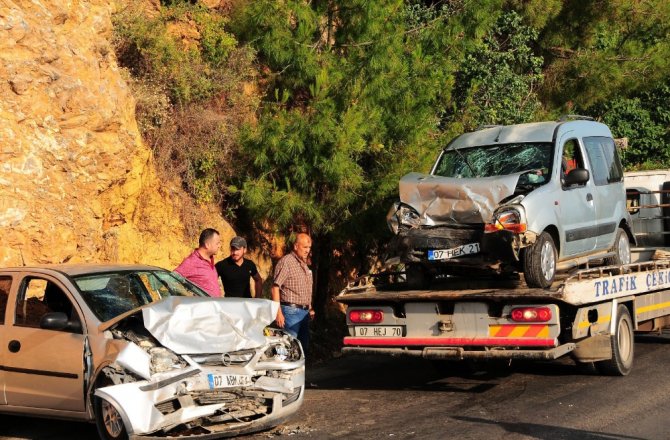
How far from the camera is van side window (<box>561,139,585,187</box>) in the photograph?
1083cm

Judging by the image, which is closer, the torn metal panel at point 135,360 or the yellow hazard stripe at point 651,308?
the torn metal panel at point 135,360

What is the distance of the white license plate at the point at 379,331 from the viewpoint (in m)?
9.68

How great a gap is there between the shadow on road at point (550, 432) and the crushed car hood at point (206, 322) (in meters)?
2.17

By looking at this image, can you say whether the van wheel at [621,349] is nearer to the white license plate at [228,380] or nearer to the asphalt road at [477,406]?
the asphalt road at [477,406]

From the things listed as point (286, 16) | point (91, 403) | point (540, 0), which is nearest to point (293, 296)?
point (91, 403)

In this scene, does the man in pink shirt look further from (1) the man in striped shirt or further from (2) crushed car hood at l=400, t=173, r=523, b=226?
(2) crushed car hood at l=400, t=173, r=523, b=226

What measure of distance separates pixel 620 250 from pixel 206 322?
6316 millimetres

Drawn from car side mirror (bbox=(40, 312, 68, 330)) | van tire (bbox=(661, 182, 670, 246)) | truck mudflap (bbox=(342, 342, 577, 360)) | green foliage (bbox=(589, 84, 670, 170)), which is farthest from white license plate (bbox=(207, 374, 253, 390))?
green foliage (bbox=(589, 84, 670, 170))

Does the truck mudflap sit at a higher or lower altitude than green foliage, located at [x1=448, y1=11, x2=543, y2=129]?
lower

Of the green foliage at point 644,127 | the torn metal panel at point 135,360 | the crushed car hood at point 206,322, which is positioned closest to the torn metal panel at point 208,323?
the crushed car hood at point 206,322

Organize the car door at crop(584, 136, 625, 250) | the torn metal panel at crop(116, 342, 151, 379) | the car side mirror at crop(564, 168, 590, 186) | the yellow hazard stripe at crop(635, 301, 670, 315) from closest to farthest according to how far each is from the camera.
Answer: the torn metal panel at crop(116, 342, 151, 379)
the car side mirror at crop(564, 168, 590, 186)
the yellow hazard stripe at crop(635, 301, 670, 315)
the car door at crop(584, 136, 625, 250)

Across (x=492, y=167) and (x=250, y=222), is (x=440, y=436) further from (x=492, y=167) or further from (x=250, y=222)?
(x=250, y=222)

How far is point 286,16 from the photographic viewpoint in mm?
12891

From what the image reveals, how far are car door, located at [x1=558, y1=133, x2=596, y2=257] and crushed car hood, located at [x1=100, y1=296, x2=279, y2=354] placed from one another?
3812mm
